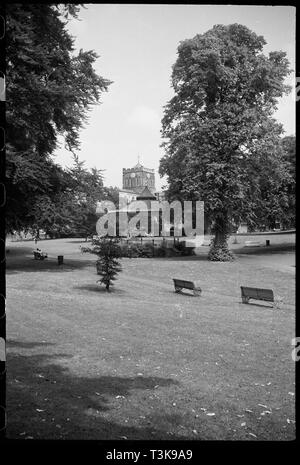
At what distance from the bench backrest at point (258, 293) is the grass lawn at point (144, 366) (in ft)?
1.71

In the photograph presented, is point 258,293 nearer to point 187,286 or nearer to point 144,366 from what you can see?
point 187,286

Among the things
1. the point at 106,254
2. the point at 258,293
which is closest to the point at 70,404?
the point at 106,254

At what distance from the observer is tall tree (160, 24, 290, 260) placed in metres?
32.3

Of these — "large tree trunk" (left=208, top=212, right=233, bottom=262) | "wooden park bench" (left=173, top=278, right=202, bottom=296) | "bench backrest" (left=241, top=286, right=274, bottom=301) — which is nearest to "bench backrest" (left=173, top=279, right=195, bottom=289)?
"wooden park bench" (left=173, top=278, right=202, bottom=296)

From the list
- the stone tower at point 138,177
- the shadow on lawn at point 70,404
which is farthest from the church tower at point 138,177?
the shadow on lawn at point 70,404

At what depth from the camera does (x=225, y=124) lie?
32.6m

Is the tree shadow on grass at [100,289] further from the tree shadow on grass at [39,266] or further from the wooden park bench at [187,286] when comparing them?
the tree shadow on grass at [39,266]

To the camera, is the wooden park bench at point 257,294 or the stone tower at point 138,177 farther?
the stone tower at point 138,177

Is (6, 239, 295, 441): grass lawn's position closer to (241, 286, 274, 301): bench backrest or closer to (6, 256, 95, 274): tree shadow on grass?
(241, 286, 274, 301): bench backrest

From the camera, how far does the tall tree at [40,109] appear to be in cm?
2114

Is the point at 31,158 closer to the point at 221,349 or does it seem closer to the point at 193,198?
the point at 193,198

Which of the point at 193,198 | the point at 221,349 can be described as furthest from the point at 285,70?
the point at 221,349

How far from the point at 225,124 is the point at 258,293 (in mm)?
17830
